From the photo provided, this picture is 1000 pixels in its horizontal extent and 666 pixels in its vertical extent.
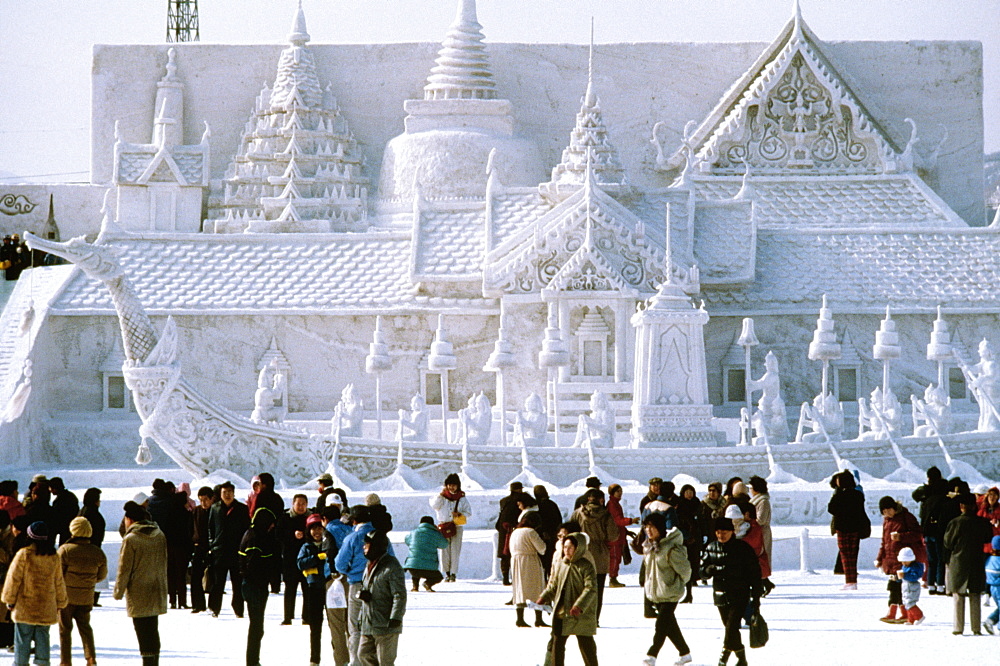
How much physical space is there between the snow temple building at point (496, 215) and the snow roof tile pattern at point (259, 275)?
2.1 inches

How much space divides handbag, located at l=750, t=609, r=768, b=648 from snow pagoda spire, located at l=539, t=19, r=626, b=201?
20419 millimetres

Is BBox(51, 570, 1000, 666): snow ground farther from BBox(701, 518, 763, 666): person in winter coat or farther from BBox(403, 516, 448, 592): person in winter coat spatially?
BBox(701, 518, 763, 666): person in winter coat

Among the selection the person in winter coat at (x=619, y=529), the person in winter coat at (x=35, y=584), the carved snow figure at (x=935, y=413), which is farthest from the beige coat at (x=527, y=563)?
the carved snow figure at (x=935, y=413)

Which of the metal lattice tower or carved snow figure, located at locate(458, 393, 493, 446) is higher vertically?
the metal lattice tower

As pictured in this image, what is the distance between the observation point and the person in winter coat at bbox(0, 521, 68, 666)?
14477mm

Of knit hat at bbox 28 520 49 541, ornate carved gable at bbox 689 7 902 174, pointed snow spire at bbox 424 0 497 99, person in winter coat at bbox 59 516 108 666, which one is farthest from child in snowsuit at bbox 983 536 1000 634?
pointed snow spire at bbox 424 0 497 99

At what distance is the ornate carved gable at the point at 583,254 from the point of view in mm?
33188

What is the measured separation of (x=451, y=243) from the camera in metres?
35.4

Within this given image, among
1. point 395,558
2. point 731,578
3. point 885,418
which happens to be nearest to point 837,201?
point 885,418

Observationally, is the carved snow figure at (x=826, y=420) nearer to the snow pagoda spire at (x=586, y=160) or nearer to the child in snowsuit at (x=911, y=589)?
the snow pagoda spire at (x=586, y=160)

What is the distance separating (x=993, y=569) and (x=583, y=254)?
56.6 feet

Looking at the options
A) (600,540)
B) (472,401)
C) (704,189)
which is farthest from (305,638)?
(704,189)

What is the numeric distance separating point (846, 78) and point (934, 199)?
4.02 m

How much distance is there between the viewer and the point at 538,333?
33.9 metres
